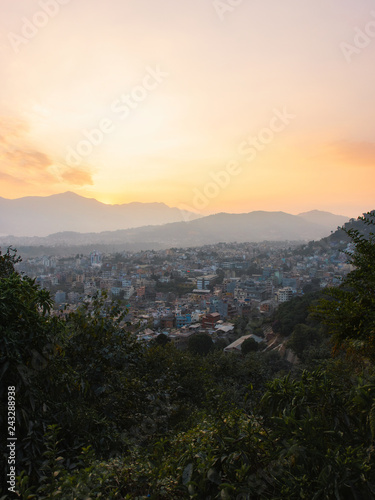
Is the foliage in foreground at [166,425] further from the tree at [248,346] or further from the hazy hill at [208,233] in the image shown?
the hazy hill at [208,233]

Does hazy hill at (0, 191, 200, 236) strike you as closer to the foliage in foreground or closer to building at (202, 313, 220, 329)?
building at (202, 313, 220, 329)

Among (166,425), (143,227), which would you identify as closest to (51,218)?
(143,227)

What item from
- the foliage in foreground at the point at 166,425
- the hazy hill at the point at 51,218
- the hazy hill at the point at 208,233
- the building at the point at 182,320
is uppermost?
the hazy hill at the point at 51,218

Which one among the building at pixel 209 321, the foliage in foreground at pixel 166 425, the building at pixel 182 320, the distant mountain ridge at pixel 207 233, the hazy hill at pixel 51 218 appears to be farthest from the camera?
the hazy hill at pixel 51 218

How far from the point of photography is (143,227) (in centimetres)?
16762

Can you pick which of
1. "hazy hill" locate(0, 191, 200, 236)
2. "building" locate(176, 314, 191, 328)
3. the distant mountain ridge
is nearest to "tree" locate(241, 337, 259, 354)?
"building" locate(176, 314, 191, 328)

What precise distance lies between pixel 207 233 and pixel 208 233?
49cm

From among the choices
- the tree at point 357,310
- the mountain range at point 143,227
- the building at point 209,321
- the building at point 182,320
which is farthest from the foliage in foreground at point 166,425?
the mountain range at point 143,227

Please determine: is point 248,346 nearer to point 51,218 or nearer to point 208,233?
point 208,233

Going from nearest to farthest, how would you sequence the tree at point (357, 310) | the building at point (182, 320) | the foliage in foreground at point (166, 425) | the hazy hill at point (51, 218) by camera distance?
the foliage in foreground at point (166, 425)
the tree at point (357, 310)
the building at point (182, 320)
the hazy hill at point (51, 218)

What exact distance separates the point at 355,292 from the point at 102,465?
108 inches

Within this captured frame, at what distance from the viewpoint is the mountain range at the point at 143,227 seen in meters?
142

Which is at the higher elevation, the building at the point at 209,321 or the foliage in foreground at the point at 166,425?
the foliage in foreground at the point at 166,425

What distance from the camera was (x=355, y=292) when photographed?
3.32 metres
